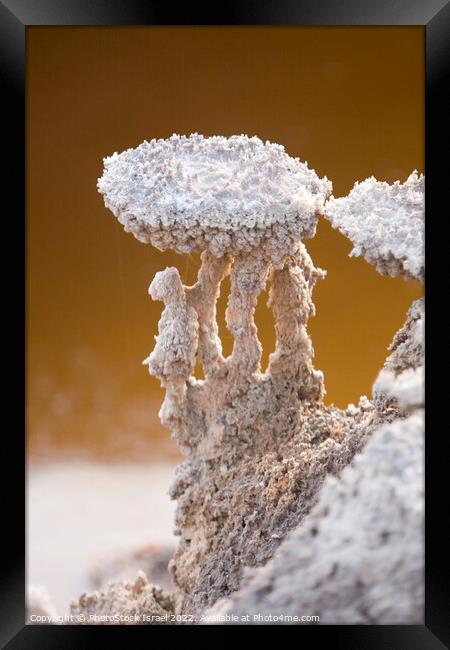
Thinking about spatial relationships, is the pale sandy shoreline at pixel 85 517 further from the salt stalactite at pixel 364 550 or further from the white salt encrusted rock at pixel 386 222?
the white salt encrusted rock at pixel 386 222

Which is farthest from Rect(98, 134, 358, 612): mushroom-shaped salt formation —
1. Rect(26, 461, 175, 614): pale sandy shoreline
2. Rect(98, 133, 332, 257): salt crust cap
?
Rect(26, 461, 175, 614): pale sandy shoreline

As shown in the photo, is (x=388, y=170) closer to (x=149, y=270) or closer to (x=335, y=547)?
(x=149, y=270)

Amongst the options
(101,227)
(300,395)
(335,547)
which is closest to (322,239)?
(300,395)

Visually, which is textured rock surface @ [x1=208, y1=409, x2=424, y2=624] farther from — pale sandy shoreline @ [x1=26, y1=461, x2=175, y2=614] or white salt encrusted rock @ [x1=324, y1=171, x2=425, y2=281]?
pale sandy shoreline @ [x1=26, y1=461, x2=175, y2=614]
